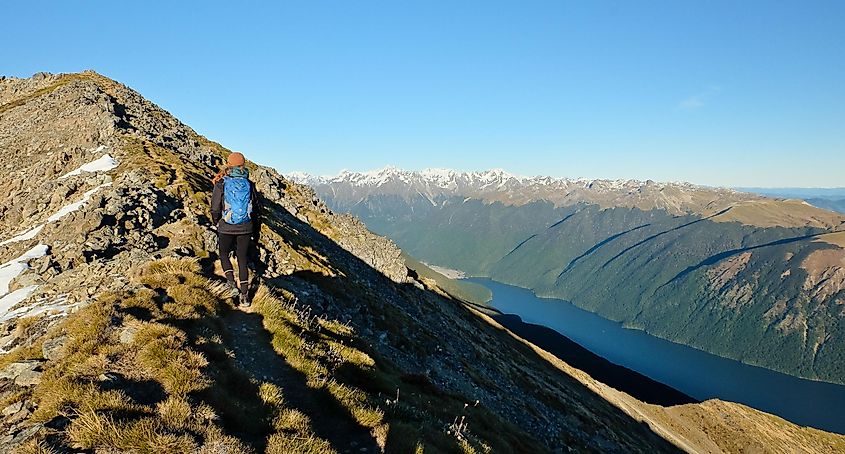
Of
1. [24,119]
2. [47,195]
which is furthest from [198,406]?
[24,119]

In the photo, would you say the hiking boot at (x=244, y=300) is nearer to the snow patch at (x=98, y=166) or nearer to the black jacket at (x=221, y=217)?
the black jacket at (x=221, y=217)

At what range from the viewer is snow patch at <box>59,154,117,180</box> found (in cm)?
Result: 3184

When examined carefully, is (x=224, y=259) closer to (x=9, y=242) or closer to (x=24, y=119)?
(x=9, y=242)

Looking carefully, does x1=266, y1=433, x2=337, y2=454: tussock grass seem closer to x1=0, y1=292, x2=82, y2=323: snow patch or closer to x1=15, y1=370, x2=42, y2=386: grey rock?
x1=15, y1=370, x2=42, y2=386: grey rock

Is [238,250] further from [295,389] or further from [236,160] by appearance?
[295,389]

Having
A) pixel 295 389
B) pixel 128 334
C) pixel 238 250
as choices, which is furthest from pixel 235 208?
pixel 295 389

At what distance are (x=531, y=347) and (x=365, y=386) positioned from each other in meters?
101

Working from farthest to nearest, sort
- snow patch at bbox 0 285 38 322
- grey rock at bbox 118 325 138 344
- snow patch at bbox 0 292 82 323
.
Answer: snow patch at bbox 0 285 38 322, snow patch at bbox 0 292 82 323, grey rock at bbox 118 325 138 344

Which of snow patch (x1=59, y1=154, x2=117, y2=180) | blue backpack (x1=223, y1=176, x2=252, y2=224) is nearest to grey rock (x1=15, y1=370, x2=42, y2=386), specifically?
blue backpack (x1=223, y1=176, x2=252, y2=224)

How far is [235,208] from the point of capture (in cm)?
1415

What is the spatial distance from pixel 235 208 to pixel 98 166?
26.3m

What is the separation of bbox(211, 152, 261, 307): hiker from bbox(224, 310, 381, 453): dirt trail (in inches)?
77.8

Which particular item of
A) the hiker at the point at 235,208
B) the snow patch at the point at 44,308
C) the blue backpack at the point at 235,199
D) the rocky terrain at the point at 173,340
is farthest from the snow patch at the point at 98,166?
the blue backpack at the point at 235,199

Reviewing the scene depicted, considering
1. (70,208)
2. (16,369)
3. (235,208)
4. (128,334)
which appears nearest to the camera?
(16,369)
